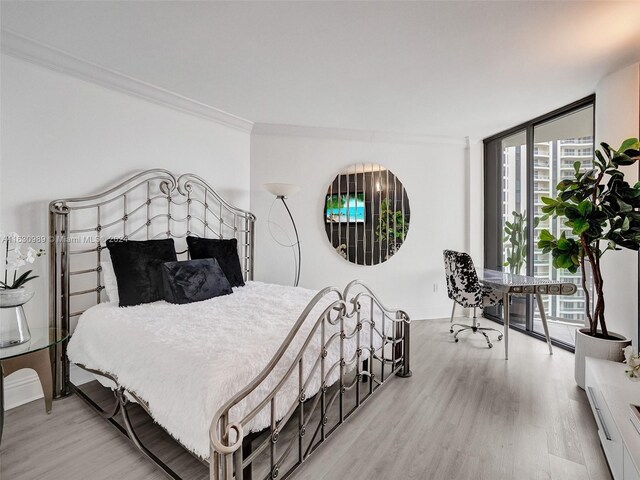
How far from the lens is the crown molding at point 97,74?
2338 millimetres

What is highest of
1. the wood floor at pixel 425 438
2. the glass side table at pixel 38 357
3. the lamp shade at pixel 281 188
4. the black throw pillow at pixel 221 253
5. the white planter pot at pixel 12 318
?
the lamp shade at pixel 281 188

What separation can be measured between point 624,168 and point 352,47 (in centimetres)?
239

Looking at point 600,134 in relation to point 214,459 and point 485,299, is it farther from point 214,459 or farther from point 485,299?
point 214,459

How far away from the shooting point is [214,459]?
3.78 ft

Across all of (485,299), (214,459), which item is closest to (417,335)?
(485,299)

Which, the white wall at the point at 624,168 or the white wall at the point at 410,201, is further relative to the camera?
the white wall at the point at 410,201

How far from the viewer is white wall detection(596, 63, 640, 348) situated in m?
2.66

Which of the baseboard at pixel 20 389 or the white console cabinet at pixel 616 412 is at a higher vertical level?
the white console cabinet at pixel 616 412

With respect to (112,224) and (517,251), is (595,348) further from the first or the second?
(112,224)

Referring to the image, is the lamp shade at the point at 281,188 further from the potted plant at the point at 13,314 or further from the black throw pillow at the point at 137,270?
the potted plant at the point at 13,314

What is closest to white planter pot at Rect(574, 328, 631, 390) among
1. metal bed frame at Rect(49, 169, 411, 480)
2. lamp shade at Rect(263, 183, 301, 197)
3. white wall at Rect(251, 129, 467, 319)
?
metal bed frame at Rect(49, 169, 411, 480)

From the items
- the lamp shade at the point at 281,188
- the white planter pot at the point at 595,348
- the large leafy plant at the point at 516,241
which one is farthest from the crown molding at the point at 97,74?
the white planter pot at the point at 595,348

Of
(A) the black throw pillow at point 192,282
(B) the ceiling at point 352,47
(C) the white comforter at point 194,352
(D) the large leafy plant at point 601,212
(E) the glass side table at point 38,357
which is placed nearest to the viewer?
(C) the white comforter at point 194,352

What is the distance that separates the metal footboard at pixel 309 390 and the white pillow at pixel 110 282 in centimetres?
154
